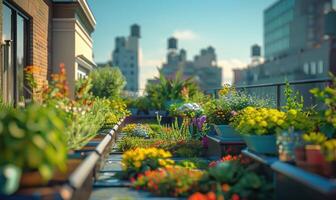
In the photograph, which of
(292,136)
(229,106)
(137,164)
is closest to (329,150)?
(292,136)

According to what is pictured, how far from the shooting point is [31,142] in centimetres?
449

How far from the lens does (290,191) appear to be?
5633mm

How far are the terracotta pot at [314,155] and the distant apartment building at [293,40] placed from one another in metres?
85.0

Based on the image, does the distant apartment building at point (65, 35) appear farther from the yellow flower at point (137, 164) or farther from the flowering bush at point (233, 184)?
the flowering bush at point (233, 184)

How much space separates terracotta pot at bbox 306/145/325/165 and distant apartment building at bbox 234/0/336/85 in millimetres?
85038

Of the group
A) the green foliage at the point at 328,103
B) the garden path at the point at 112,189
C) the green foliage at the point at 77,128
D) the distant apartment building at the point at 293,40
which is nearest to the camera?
the green foliage at the point at 328,103

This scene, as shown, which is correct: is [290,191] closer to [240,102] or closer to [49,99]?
[49,99]

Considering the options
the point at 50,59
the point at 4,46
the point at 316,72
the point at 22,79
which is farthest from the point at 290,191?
the point at 316,72

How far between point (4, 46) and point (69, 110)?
167 inches

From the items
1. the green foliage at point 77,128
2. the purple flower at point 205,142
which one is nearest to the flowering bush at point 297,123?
the green foliage at point 77,128

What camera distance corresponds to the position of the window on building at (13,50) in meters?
11.1

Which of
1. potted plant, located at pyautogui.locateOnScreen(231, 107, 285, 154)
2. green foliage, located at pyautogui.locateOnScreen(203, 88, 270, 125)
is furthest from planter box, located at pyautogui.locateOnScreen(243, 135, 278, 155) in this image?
green foliage, located at pyautogui.locateOnScreen(203, 88, 270, 125)

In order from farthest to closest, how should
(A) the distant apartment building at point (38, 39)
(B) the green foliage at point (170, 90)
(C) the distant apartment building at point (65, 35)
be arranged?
(B) the green foliage at point (170, 90)
(C) the distant apartment building at point (65, 35)
(A) the distant apartment building at point (38, 39)

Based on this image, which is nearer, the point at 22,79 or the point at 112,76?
the point at 22,79
